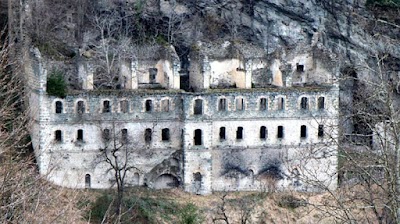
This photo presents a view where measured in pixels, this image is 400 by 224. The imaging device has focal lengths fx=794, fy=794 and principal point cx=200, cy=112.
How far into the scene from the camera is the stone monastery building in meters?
45.5

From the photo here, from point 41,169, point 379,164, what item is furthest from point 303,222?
point 379,164

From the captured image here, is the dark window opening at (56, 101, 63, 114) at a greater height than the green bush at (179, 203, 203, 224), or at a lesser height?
greater

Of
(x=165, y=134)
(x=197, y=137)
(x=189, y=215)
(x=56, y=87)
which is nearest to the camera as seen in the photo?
(x=189, y=215)

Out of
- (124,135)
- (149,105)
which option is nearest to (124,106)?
(149,105)

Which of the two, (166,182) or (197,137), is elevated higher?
(197,137)

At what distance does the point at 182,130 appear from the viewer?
153ft

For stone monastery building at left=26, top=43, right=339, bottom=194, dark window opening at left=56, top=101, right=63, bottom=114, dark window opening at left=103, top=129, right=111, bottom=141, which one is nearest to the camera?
dark window opening at left=56, top=101, right=63, bottom=114

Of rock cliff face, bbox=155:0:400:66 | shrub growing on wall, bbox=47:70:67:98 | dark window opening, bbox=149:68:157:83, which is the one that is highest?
rock cliff face, bbox=155:0:400:66

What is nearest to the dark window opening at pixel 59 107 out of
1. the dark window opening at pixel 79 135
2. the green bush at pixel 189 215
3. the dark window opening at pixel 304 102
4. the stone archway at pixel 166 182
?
the dark window opening at pixel 79 135

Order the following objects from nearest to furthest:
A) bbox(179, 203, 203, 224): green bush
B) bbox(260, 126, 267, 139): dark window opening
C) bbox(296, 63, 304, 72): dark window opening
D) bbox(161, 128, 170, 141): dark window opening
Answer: bbox(179, 203, 203, 224): green bush
bbox(161, 128, 170, 141): dark window opening
bbox(260, 126, 267, 139): dark window opening
bbox(296, 63, 304, 72): dark window opening

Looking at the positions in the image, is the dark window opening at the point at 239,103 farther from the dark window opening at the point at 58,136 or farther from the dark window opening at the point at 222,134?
the dark window opening at the point at 58,136

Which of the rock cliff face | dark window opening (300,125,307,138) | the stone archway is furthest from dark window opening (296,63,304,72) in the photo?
the stone archway

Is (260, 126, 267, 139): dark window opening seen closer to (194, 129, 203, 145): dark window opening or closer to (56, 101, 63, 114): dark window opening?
(194, 129, 203, 145): dark window opening

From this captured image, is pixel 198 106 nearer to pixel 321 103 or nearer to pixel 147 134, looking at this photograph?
pixel 147 134
